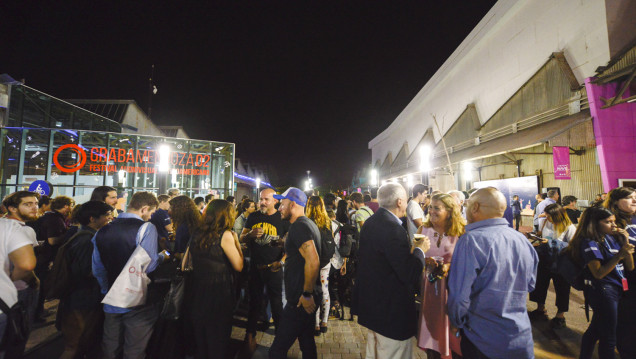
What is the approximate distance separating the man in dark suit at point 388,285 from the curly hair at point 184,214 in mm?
2814

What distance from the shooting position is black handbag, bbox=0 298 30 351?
244cm

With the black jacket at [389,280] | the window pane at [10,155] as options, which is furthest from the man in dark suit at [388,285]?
the window pane at [10,155]

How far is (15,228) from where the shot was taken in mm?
2555

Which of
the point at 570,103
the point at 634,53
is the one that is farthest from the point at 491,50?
the point at 634,53

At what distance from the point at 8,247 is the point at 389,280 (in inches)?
137

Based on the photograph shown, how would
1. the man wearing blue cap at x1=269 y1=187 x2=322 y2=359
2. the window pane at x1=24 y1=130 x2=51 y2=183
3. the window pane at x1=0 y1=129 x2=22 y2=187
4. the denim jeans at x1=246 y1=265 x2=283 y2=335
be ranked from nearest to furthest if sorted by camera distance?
the man wearing blue cap at x1=269 y1=187 x2=322 y2=359 < the denim jeans at x1=246 y1=265 x2=283 y2=335 < the window pane at x1=0 y1=129 x2=22 y2=187 < the window pane at x1=24 y1=130 x2=51 y2=183

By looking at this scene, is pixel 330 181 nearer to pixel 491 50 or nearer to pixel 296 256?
pixel 491 50

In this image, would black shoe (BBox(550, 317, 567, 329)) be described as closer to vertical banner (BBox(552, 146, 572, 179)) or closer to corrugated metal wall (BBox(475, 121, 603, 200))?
corrugated metal wall (BBox(475, 121, 603, 200))

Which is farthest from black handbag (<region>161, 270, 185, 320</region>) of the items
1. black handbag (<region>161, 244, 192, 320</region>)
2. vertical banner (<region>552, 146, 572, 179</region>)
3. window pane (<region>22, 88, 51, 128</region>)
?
window pane (<region>22, 88, 51, 128</region>)

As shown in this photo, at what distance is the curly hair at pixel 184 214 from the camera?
4.16m

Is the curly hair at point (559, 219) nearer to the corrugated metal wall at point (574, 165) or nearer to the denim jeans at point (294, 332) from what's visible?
the denim jeans at point (294, 332)

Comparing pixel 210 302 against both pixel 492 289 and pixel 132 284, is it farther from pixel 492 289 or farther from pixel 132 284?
pixel 492 289

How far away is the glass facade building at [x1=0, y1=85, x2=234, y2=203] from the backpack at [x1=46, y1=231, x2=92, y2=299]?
1056 cm

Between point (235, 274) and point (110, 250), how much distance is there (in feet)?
4.32
